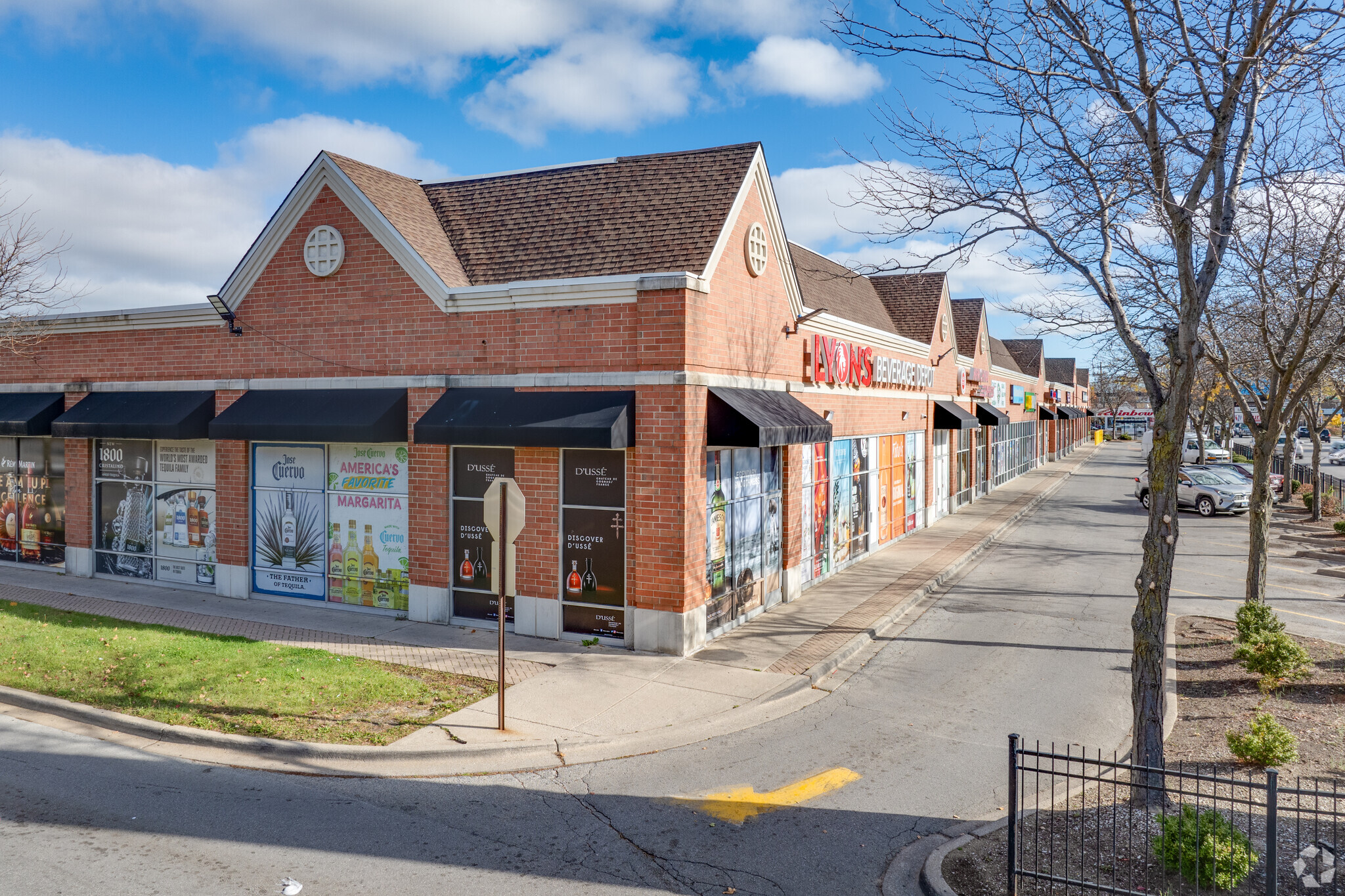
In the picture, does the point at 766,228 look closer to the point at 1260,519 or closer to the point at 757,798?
the point at 1260,519

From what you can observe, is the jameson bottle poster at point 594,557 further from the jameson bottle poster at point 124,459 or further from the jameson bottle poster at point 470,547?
the jameson bottle poster at point 124,459

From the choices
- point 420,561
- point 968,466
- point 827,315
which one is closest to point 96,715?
point 420,561

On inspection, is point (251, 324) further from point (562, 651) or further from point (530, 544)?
point (562, 651)

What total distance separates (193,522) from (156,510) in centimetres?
111

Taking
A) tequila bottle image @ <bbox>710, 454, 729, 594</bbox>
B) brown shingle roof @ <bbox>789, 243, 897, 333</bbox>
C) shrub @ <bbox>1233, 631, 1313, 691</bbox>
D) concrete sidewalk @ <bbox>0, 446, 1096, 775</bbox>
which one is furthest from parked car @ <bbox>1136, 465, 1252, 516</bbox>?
tequila bottle image @ <bbox>710, 454, 729, 594</bbox>

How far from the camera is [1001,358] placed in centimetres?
4681

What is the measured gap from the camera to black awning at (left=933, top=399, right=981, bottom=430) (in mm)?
26609

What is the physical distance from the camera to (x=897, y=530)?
23141 millimetres

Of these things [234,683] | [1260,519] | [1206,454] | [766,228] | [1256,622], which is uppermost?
[766,228]

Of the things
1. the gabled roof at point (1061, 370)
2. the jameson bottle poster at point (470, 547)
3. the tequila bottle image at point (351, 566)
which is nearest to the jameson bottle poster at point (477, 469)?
the jameson bottle poster at point (470, 547)

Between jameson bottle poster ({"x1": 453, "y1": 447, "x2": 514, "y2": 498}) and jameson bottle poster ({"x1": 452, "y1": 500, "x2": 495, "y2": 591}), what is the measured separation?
0.20 meters

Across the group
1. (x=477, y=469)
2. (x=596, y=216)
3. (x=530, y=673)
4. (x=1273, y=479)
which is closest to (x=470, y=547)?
(x=477, y=469)

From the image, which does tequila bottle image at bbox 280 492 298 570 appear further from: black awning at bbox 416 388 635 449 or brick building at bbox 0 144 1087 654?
black awning at bbox 416 388 635 449

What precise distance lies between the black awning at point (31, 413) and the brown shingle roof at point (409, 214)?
8.63 m
